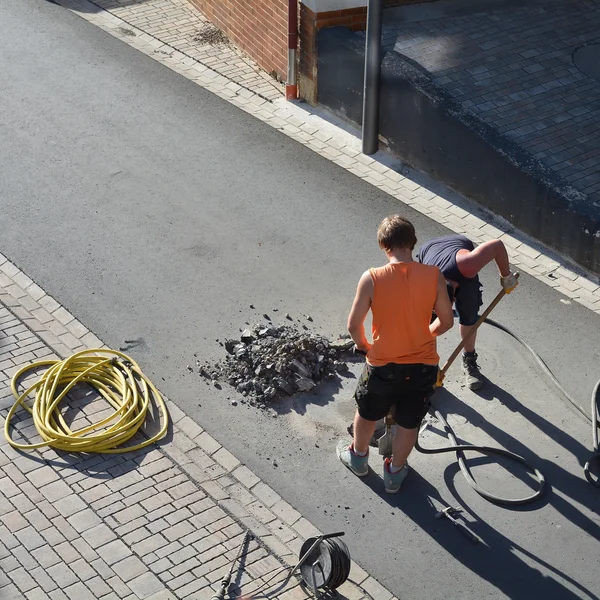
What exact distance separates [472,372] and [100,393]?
302 centimetres

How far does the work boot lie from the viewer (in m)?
8.11

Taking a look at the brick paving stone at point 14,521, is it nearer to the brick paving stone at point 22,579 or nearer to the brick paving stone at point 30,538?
the brick paving stone at point 30,538

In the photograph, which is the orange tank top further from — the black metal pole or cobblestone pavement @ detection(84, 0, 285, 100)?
cobblestone pavement @ detection(84, 0, 285, 100)

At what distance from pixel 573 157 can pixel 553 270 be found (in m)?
1.31

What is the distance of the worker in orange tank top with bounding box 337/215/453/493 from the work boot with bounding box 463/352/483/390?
51.9 inches

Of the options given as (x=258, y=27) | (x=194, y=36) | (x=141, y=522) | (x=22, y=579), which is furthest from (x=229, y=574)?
(x=194, y=36)

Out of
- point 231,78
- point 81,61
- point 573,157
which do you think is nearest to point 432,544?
point 573,157

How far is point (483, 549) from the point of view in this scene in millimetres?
6762

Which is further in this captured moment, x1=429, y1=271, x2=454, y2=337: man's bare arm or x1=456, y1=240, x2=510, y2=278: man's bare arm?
x1=456, y1=240, x2=510, y2=278: man's bare arm

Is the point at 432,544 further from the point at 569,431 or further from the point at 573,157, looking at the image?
the point at 573,157

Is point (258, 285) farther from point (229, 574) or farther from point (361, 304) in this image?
point (229, 574)

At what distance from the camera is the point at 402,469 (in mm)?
7133

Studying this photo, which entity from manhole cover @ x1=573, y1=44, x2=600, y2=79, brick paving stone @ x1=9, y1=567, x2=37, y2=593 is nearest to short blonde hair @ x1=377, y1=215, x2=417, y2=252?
brick paving stone @ x1=9, y1=567, x2=37, y2=593

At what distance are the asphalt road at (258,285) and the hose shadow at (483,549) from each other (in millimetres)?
11
